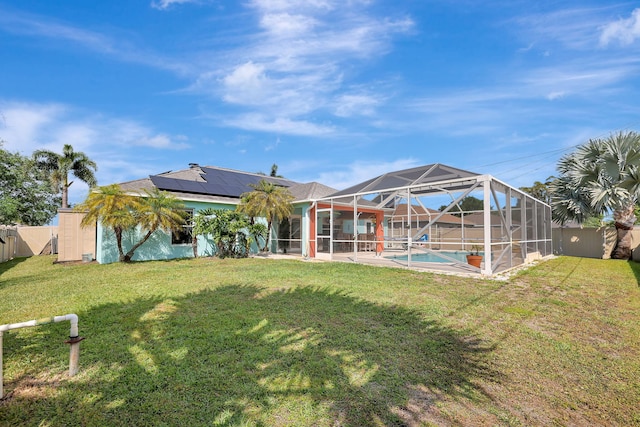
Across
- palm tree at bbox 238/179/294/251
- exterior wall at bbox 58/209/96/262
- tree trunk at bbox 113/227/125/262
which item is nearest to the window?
tree trunk at bbox 113/227/125/262

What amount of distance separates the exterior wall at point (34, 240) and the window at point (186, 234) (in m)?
9.34

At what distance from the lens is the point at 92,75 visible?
36.8 ft

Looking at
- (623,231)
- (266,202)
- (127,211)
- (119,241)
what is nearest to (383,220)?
(266,202)

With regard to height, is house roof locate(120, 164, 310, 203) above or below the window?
above

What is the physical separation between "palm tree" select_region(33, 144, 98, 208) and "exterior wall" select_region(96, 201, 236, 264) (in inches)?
623

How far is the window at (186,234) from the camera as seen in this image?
43.2 feet

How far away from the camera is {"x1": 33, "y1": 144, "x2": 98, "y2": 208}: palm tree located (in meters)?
22.8

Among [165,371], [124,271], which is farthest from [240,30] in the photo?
[165,371]

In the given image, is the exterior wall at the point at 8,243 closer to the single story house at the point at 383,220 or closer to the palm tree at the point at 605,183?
the single story house at the point at 383,220

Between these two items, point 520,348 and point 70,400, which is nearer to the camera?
point 70,400

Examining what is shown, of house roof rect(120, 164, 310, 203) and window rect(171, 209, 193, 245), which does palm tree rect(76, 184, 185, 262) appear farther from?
window rect(171, 209, 193, 245)

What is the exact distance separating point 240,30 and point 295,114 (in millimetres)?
5451

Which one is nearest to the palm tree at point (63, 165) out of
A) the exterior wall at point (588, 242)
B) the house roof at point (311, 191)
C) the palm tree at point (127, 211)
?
the palm tree at point (127, 211)

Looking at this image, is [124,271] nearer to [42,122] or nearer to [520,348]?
[42,122]
